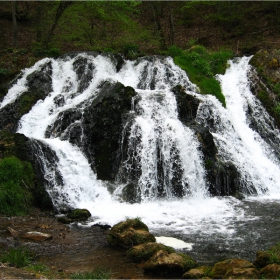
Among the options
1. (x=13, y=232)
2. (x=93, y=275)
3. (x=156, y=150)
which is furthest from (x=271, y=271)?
(x=156, y=150)

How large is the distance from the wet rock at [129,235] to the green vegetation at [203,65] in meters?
10.7

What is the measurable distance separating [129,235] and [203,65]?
1350 centimetres

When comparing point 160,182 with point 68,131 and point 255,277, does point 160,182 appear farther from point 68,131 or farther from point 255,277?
point 255,277

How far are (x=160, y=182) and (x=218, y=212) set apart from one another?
101 inches

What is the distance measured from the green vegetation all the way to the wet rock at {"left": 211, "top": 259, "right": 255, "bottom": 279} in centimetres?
1227

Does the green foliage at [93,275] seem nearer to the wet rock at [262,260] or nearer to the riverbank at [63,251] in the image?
the riverbank at [63,251]

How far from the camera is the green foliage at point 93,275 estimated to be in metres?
6.35

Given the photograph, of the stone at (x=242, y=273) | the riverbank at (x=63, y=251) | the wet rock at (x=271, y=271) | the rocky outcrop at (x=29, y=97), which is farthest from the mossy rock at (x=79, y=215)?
the rocky outcrop at (x=29, y=97)

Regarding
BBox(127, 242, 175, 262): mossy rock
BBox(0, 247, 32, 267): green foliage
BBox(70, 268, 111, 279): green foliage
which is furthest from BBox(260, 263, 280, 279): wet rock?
BBox(0, 247, 32, 267): green foliage

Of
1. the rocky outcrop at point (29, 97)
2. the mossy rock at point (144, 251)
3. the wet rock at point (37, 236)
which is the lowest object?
the mossy rock at point (144, 251)

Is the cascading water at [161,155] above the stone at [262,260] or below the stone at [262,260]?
above

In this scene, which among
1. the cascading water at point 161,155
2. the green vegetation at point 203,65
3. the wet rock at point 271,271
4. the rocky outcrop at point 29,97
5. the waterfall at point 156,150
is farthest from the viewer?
the green vegetation at point 203,65

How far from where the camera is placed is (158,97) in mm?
15984

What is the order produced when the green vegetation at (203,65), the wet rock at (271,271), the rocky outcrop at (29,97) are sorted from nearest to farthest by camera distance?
the wet rock at (271,271) < the rocky outcrop at (29,97) < the green vegetation at (203,65)
